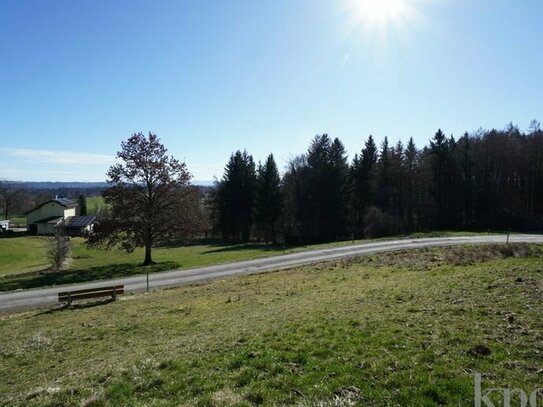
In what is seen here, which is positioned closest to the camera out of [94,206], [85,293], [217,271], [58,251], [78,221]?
[85,293]

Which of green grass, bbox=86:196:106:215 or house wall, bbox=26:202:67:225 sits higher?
green grass, bbox=86:196:106:215

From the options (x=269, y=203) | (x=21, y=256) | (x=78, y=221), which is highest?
(x=269, y=203)

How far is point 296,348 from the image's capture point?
28.4 ft

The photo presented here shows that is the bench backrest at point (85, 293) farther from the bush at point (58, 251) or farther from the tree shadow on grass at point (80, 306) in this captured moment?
the bush at point (58, 251)

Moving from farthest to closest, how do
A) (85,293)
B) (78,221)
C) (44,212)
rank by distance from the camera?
1. (44,212)
2. (78,221)
3. (85,293)

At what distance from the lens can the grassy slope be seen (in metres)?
Answer: 6.55

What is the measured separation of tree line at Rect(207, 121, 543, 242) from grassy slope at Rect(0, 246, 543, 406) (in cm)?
4147

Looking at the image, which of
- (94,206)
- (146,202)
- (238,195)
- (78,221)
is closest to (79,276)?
(146,202)

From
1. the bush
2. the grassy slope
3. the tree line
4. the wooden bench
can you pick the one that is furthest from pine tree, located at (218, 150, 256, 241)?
the grassy slope

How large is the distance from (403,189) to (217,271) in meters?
42.7

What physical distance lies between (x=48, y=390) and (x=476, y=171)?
223 feet

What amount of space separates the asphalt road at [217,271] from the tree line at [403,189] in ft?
74.8

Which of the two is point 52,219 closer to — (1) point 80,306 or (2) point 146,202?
(2) point 146,202

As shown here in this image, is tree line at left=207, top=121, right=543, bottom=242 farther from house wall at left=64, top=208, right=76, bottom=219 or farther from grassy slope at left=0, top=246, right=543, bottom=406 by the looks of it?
house wall at left=64, top=208, right=76, bottom=219
